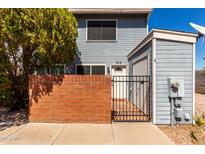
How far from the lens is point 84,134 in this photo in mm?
5211

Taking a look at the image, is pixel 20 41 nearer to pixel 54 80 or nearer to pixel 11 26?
pixel 11 26

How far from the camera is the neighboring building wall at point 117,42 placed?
455 inches

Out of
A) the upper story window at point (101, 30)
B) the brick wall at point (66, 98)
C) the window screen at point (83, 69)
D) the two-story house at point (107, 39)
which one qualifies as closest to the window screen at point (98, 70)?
the two-story house at point (107, 39)

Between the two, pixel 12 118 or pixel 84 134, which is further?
pixel 12 118

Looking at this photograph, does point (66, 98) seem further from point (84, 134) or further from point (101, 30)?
point (101, 30)

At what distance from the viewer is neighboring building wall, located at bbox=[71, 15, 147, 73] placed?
11547 millimetres

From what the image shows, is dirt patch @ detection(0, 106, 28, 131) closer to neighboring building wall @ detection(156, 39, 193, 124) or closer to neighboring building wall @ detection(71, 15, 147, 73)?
neighboring building wall @ detection(156, 39, 193, 124)

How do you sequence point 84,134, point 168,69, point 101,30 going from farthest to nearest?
point 101,30, point 168,69, point 84,134

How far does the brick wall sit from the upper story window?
5.79m

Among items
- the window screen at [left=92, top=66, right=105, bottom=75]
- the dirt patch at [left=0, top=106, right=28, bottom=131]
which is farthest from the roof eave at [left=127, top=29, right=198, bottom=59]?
the window screen at [left=92, top=66, right=105, bottom=75]

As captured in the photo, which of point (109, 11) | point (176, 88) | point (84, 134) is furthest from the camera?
point (109, 11)

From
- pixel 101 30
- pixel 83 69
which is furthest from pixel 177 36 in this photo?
pixel 83 69

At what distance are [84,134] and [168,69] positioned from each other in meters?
3.40

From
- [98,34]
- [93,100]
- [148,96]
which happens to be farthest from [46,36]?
[98,34]
